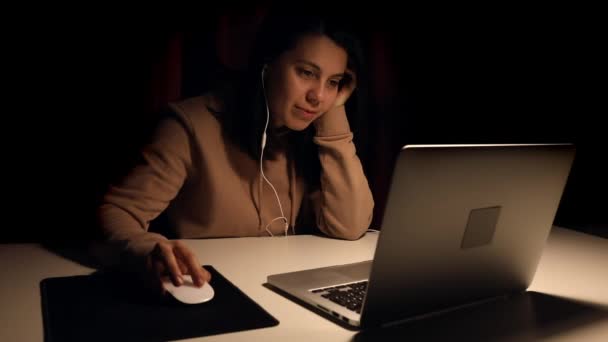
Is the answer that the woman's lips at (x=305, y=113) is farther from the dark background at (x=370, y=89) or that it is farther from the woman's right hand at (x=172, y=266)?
the woman's right hand at (x=172, y=266)

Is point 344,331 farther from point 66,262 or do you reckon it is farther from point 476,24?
point 476,24

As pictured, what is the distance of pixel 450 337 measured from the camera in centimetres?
83

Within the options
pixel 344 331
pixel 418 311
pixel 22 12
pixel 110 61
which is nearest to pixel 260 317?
pixel 344 331

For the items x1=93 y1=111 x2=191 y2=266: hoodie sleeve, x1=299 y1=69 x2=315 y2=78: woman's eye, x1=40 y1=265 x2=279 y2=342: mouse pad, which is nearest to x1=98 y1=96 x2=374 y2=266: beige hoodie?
x1=93 y1=111 x2=191 y2=266: hoodie sleeve

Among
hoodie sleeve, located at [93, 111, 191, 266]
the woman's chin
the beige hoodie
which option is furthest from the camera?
the woman's chin

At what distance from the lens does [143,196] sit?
4.77 feet

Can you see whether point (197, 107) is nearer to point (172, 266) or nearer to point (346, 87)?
point (346, 87)

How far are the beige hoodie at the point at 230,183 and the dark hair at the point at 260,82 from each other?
4cm

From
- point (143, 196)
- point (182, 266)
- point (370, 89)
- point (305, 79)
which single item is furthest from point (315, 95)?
point (182, 266)

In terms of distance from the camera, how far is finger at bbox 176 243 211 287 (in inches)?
37.0

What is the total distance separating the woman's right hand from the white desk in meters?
0.11

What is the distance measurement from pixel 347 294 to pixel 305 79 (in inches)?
36.5

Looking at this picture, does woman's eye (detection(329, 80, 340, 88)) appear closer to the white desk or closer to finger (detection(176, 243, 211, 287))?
the white desk

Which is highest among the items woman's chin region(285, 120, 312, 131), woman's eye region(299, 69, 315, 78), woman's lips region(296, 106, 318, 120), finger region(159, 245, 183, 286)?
woman's eye region(299, 69, 315, 78)
